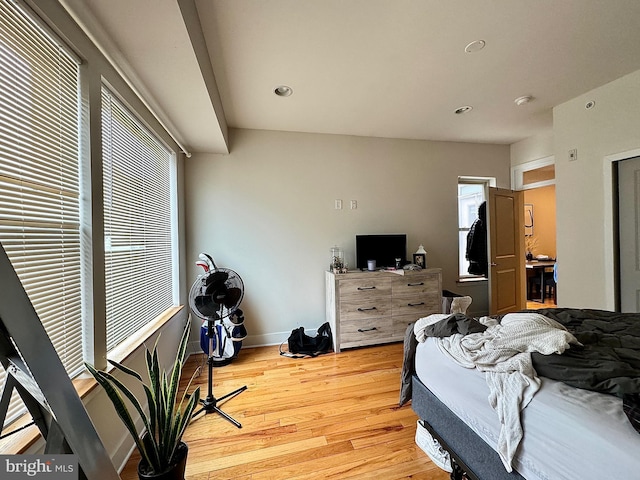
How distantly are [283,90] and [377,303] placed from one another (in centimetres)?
240

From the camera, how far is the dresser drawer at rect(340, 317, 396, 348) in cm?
298

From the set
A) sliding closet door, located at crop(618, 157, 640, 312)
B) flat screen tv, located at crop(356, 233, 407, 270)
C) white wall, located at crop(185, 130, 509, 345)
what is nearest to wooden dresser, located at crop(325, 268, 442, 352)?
flat screen tv, located at crop(356, 233, 407, 270)

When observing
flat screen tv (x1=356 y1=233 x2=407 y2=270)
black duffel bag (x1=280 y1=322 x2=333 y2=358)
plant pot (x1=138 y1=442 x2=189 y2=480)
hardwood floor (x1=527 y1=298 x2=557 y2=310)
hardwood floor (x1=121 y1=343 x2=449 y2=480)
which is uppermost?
flat screen tv (x1=356 y1=233 x2=407 y2=270)

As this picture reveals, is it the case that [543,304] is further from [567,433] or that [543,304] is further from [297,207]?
[567,433]

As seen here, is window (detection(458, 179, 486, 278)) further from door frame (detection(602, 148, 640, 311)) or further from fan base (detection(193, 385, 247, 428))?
fan base (detection(193, 385, 247, 428))

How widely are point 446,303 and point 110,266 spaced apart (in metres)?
3.21

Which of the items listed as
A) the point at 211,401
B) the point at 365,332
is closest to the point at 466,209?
the point at 365,332

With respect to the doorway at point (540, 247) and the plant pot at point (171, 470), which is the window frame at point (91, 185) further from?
the doorway at point (540, 247)

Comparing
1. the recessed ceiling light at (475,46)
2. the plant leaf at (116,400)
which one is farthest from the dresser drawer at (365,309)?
the recessed ceiling light at (475,46)

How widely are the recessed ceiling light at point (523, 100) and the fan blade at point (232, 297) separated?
10.5 feet

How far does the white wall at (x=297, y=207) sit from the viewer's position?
3.12 m

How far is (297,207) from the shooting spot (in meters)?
3.29

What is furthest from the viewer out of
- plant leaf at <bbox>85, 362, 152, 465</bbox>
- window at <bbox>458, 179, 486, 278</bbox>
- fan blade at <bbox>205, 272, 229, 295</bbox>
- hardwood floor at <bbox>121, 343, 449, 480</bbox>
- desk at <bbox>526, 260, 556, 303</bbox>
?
desk at <bbox>526, 260, 556, 303</bbox>

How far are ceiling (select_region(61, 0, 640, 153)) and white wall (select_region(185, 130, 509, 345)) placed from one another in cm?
42
